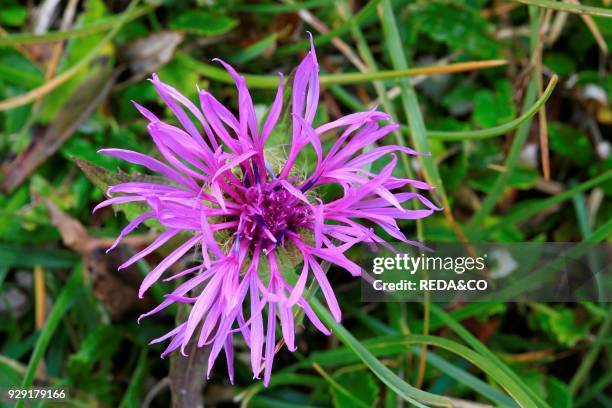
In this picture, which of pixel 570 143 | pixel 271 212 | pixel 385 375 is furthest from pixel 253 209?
pixel 570 143

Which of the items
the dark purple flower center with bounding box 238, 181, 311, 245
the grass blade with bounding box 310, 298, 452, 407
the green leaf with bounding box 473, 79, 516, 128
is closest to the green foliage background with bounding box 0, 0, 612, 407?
the green leaf with bounding box 473, 79, 516, 128

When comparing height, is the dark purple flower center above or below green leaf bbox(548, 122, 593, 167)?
below

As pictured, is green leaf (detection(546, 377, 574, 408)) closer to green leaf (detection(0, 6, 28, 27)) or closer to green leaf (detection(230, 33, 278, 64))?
green leaf (detection(230, 33, 278, 64))

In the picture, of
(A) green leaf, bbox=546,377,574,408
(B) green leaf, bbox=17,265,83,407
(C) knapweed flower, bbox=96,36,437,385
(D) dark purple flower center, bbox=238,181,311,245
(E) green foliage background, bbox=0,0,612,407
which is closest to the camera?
(C) knapweed flower, bbox=96,36,437,385

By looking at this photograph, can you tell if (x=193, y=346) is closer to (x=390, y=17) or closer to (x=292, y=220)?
(x=292, y=220)

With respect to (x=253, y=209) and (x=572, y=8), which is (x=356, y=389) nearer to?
(x=253, y=209)

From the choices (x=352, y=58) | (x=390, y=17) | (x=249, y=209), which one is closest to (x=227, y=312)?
(x=249, y=209)

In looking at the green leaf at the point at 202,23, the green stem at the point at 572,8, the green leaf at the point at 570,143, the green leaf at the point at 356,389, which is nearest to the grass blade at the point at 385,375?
the green leaf at the point at 356,389
